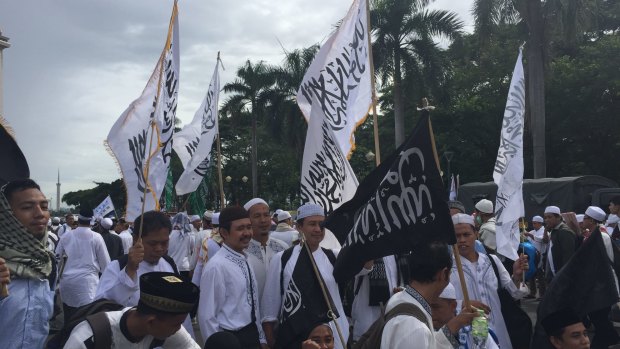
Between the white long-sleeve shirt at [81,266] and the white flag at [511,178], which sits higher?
the white flag at [511,178]

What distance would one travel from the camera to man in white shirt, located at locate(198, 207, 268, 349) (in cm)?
475

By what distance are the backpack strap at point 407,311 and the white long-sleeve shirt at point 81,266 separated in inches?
259

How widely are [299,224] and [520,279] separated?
1903mm

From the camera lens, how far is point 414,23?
102 feet

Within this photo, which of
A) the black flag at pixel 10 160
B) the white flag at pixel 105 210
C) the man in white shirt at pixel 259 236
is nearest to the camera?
the black flag at pixel 10 160

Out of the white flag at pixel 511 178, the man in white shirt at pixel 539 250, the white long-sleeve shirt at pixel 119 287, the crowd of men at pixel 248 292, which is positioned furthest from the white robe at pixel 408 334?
the man in white shirt at pixel 539 250

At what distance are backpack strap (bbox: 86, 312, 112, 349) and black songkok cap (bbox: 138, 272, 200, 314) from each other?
0.16 metres

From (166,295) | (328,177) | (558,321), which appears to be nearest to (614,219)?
(328,177)

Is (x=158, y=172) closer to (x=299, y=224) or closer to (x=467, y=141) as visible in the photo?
(x=299, y=224)

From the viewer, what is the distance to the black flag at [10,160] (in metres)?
3.75

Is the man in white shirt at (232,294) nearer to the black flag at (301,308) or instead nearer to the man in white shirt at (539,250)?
the black flag at (301,308)

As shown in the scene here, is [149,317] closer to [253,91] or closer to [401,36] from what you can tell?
[401,36]

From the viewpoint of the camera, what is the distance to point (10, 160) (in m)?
3.79

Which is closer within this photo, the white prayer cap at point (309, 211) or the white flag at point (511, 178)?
the white prayer cap at point (309, 211)
